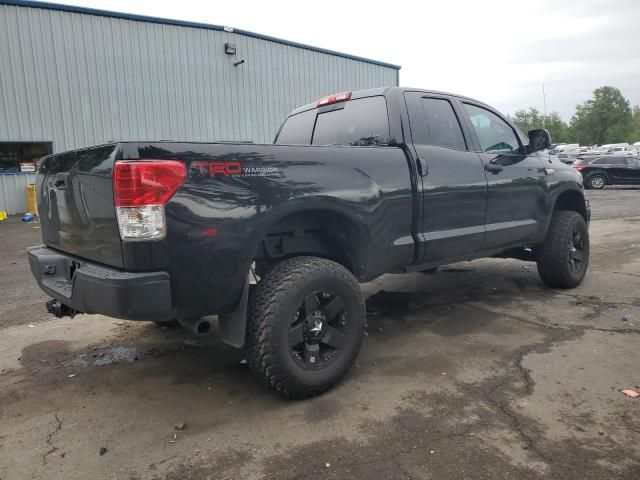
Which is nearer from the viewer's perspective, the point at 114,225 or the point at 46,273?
the point at 114,225

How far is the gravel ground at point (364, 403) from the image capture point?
234cm

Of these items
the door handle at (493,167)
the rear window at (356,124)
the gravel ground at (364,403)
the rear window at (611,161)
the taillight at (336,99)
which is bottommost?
the gravel ground at (364,403)

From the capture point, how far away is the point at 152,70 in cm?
1480

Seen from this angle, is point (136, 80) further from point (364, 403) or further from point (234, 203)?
point (364, 403)

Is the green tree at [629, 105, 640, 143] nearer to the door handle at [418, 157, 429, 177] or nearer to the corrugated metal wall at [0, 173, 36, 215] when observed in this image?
the corrugated metal wall at [0, 173, 36, 215]

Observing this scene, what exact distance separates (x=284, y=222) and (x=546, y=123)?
Answer: 95.6 m

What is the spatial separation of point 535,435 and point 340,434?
0.99 meters

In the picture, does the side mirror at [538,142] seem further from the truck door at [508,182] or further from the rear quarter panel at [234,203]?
the rear quarter panel at [234,203]

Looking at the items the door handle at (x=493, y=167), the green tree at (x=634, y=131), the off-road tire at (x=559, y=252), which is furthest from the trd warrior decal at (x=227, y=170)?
the green tree at (x=634, y=131)

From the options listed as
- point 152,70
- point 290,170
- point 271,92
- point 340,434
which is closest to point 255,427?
point 340,434

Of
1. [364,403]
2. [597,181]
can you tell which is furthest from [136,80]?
[597,181]

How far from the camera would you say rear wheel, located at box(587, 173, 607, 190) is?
847 inches

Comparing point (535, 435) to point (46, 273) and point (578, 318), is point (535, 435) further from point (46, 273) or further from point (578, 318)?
point (46, 273)

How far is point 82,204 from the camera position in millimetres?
2787
